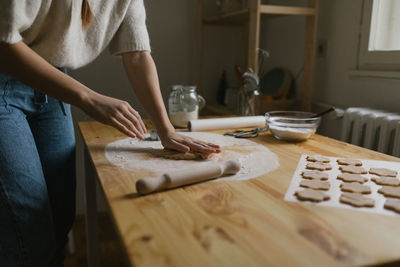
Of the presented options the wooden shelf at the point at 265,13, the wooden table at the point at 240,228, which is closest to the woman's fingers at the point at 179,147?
the wooden table at the point at 240,228

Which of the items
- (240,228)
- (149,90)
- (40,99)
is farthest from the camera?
(149,90)

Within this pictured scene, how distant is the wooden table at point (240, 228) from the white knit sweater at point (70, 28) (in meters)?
0.42

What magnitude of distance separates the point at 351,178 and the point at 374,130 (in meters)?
0.71

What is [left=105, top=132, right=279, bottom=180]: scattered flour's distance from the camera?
0.81 metres

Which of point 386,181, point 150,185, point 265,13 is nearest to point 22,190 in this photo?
point 150,185

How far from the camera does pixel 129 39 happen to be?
1118 mm

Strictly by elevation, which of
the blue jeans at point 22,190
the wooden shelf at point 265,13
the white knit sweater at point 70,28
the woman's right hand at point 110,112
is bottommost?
the blue jeans at point 22,190

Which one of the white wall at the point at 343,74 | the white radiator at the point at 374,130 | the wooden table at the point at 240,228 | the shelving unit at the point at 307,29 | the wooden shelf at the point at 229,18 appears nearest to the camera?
the wooden table at the point at 240,228

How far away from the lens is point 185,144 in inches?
37.0

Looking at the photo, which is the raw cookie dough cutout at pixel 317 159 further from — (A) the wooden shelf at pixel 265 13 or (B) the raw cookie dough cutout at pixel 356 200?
(A) the wooden shelf at pixel 265 13

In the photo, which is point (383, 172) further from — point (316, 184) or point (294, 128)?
point (294, 128)

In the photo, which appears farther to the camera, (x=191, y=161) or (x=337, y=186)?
(x=191, y=161)

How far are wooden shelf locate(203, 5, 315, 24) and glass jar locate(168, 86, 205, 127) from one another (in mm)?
569

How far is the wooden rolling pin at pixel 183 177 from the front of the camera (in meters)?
0.64
